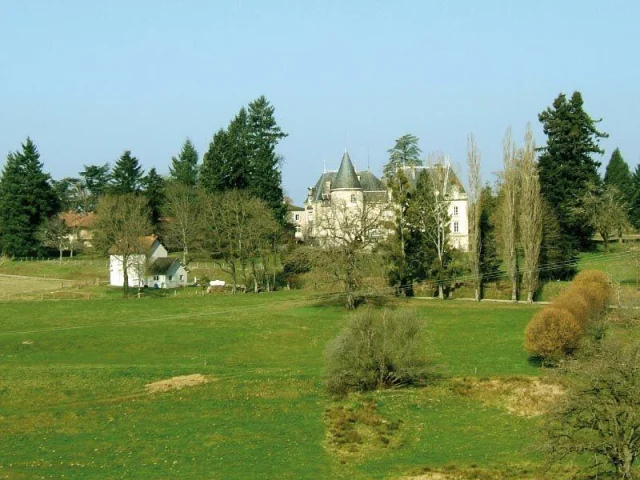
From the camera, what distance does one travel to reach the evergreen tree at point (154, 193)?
3728 inches

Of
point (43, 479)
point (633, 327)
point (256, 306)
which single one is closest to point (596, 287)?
point (633, 327)

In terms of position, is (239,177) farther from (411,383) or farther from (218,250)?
(411,383)

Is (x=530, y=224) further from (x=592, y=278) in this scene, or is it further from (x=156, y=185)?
(x=156, y=185)

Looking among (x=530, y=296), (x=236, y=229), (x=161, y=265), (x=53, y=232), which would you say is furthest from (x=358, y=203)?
(x=53, y=232)

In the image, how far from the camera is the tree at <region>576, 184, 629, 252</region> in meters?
69.9

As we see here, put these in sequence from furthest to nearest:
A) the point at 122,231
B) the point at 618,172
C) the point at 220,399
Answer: the point at 618,172
the point at 122,231
the point at 220,399

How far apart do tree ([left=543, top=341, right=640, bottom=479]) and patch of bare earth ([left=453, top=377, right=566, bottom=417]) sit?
10.2 metres

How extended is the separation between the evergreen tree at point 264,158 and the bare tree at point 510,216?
23.6 m

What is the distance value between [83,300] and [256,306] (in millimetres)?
13719

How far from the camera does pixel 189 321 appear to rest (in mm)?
55188

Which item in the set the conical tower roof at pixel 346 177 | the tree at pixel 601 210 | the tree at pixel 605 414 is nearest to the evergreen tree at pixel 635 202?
the tree at pixel 601 210

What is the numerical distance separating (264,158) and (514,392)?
4932 cm

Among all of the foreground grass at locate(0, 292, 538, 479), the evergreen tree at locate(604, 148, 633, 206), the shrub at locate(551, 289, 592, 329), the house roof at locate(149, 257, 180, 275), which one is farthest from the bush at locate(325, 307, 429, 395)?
the evergreen tree at locate(604, 148, 633, 206)

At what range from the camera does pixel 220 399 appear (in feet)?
120
